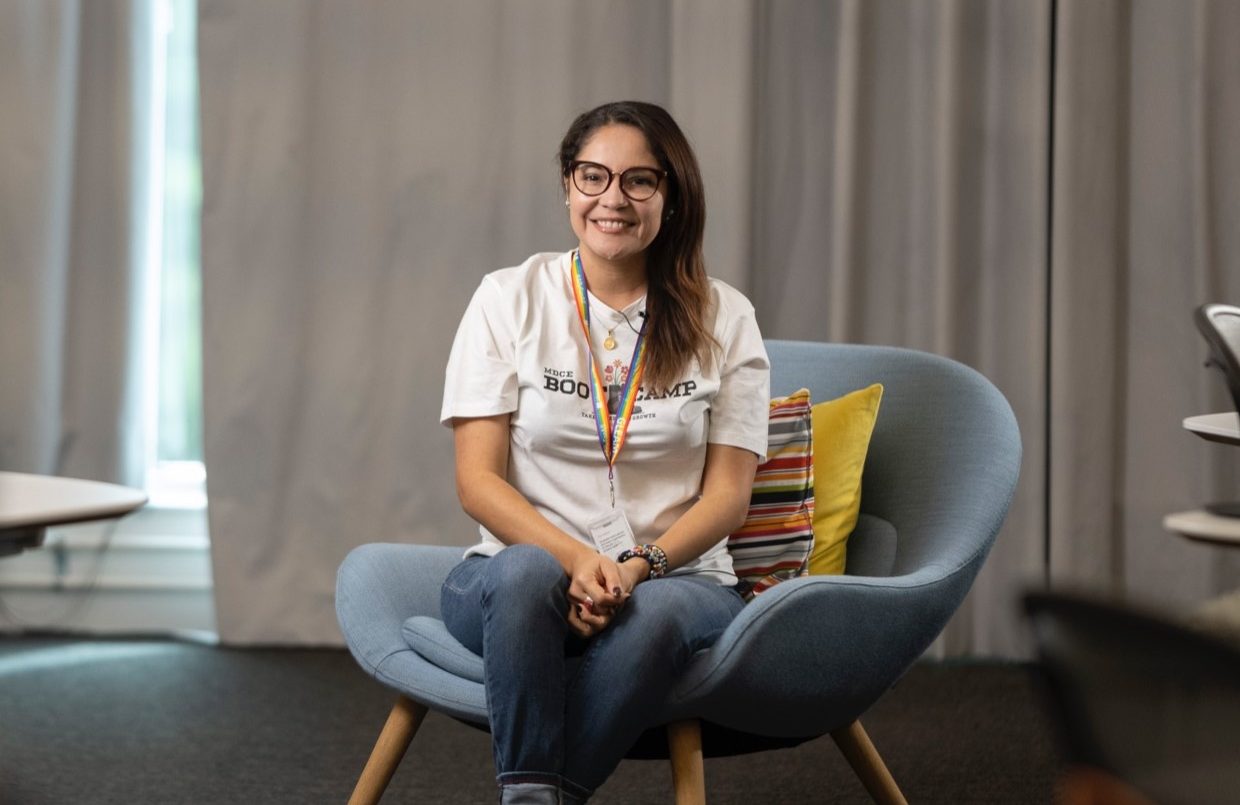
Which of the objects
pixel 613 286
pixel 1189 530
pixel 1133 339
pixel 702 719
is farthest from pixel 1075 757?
pixel 1133 339

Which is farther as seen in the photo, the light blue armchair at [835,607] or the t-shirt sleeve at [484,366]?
the t-shirt sleeve at [484,366]

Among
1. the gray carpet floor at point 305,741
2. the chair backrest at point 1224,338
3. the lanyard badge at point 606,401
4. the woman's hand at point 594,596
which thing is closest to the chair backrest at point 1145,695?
the chair backrest at point 1224,338

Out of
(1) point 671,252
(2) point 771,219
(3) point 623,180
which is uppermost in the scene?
(2) point 771,219

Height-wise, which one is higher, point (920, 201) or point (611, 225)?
point (920, 201)

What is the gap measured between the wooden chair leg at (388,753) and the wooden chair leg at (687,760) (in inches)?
15.2

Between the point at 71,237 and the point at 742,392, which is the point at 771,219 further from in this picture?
the point at 71,237

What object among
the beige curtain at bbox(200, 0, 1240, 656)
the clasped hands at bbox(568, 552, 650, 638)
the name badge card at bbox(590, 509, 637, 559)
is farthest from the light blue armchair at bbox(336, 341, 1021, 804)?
the beige curtain at bbox(200, 0, 1240, 656)

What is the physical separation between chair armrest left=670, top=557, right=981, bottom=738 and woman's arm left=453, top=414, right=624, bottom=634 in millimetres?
159

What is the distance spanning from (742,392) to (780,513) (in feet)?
0.72

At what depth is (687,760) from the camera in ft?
6.35

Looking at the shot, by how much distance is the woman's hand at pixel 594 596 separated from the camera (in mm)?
1924

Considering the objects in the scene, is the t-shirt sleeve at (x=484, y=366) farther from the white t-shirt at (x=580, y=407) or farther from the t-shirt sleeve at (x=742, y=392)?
the t-shirt sleeve at (x=742, y=392)

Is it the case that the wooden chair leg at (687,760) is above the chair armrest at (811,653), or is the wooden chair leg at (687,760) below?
below

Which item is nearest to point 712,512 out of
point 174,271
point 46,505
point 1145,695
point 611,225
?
point 611,225
